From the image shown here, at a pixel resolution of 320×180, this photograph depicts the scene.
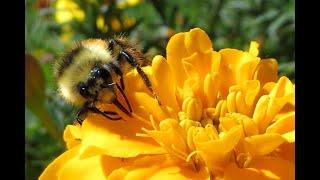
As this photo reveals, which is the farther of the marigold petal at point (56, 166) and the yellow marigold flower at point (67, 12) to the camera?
the yellow marigold flower at point (67, 12)

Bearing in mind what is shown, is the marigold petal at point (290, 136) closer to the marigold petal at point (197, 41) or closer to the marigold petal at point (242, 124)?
the marigold petal at point (242, 124)

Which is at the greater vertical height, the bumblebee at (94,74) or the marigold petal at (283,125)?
the bumblebee at (94,74)

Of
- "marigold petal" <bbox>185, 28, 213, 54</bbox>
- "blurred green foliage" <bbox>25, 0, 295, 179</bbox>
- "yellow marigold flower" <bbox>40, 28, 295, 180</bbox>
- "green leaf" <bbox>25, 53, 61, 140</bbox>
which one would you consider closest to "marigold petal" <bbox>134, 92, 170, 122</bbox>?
"yellow marigold flower" <bbox>40, 28, 295, 180</bbox>

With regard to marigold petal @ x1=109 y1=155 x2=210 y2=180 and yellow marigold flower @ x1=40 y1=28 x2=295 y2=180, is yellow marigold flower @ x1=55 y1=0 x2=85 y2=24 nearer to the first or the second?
yellow marigold flower @ x1=40 y1=28 x2=295 y2=180

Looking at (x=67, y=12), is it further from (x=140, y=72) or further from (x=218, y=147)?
(x=218, y=147)

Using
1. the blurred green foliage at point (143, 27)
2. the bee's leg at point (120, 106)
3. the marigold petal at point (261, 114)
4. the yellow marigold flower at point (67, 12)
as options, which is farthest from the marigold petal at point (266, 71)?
the yellow marigold flower at point (67, 12)

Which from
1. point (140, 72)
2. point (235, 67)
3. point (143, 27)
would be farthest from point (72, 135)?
point (143, 27)
